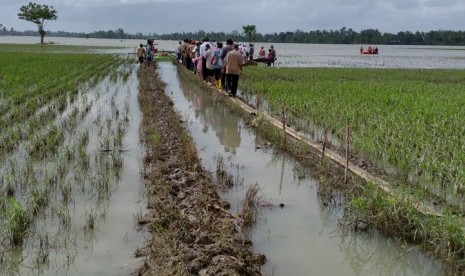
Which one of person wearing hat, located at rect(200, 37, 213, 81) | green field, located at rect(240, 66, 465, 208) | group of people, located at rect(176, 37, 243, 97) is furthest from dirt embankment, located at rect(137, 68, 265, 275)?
person wearing hat, located at rect(200, 37, 213, 81)

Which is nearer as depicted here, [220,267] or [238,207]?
[220,267]

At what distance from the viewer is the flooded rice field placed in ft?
11.5

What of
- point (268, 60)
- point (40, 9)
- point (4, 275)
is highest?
point (40, 9)

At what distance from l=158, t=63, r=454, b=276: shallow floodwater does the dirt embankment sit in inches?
9.0

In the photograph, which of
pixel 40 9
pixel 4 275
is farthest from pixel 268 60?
pixel 40 9

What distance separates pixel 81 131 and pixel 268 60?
19512 mm

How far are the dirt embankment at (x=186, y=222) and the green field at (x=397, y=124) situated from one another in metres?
2.28

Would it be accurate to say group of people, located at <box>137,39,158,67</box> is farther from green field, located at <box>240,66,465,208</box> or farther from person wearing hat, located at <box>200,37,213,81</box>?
green field, located at <box>240,66,465,208</box>

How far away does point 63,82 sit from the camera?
14.5 meters

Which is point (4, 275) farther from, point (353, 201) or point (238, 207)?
point (353, 201)

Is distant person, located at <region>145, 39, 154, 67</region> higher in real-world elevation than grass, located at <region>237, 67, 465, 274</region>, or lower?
higher

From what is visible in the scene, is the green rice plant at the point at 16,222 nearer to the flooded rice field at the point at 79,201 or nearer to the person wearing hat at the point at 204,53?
the flooded rice field at the point at 79,201

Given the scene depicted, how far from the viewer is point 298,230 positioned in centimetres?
424

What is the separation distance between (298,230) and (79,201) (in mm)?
2118
